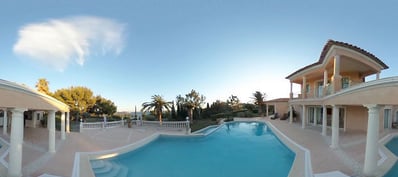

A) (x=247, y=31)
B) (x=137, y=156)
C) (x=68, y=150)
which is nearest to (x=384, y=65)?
(x=247, y=31)

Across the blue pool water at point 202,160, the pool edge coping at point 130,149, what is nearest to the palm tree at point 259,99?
the blue pool water at point 202,160

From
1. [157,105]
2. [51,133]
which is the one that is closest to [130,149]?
[51,133]

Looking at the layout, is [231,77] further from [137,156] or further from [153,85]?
[137,156]

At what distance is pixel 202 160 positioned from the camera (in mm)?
11703

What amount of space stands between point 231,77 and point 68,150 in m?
19.2

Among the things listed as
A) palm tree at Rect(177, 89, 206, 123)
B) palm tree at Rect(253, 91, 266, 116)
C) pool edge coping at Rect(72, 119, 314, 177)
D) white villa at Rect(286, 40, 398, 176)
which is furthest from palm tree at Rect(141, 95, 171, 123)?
palm tree at Rect(253, 91, 266, 116)

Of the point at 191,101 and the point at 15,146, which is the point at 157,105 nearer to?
the point at 191,101

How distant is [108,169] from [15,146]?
3.57 metres

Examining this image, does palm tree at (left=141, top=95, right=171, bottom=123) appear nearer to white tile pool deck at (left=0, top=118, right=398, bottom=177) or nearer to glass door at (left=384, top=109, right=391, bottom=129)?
white tile pool deck at (left=0, top=118, right=398, bottom=177)

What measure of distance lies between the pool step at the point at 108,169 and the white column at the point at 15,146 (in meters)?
2.65

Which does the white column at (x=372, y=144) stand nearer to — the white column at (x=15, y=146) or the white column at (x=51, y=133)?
the white column at (x=15, y=146)

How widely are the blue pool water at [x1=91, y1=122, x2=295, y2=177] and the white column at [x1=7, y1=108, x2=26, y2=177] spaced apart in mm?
2723

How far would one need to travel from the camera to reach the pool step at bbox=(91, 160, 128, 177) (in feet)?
29.5

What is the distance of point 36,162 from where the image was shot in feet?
29.1
